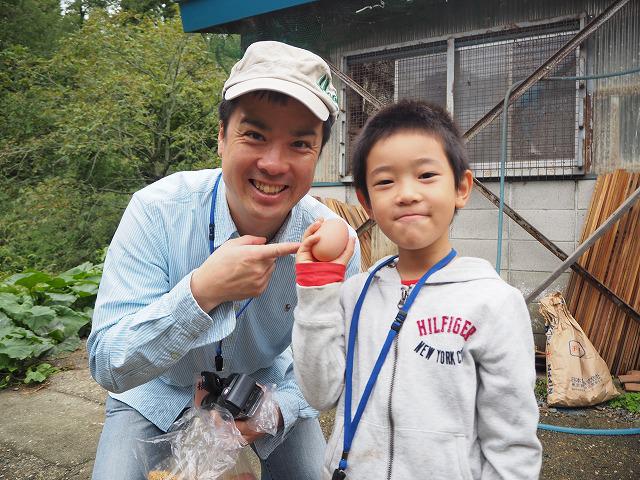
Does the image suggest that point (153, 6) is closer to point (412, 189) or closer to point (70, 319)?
point (70, 319)

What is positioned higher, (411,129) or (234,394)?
(411,129)

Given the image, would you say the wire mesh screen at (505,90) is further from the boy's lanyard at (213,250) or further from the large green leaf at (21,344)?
the large green leaf at (21,344)

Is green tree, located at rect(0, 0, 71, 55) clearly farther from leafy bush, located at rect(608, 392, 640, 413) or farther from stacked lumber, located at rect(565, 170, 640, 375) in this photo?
leafy bush, located at rect(608, 392, 640, 413)

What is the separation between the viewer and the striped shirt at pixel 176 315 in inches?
61.1

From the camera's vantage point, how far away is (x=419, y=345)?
1.38 metres

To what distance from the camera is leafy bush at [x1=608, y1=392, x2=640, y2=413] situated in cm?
375

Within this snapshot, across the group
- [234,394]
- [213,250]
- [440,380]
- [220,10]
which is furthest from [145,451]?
[220,10]

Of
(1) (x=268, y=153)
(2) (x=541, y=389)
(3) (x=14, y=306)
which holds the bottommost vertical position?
(2) (x=541, y=389)

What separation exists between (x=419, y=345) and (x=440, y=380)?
103 mm

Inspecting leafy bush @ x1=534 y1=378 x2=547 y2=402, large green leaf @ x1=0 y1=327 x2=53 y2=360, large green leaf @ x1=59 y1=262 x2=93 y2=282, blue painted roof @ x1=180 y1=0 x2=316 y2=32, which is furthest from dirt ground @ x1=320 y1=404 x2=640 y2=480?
large green leaf @ x1=59 y1=262 x2=93 y2=282

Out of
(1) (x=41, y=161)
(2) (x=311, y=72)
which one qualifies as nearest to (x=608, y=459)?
(2) (x=311, y=72)

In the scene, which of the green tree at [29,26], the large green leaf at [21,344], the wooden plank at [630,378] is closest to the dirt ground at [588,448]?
the wooden plank at [630,378]

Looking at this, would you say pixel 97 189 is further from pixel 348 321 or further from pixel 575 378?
pixel 348 321

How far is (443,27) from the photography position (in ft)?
16.2
